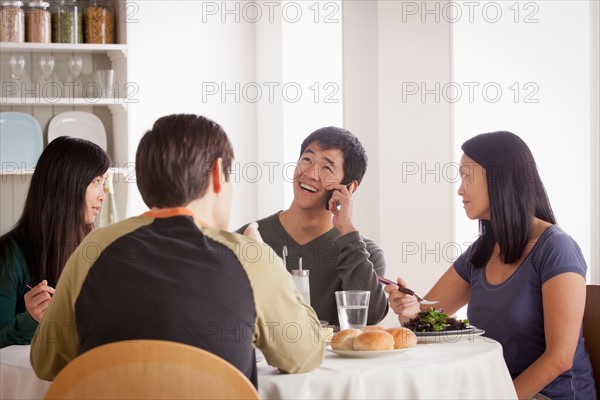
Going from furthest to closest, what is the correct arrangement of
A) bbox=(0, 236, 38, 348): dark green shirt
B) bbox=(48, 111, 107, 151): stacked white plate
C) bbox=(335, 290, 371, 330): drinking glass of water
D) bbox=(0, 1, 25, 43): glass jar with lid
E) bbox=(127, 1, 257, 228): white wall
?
1. bbox=(127, 1, 257, 228): white wall
2. bbox=(48, 111, 107, 151): stacked white plate
3. bbox=(0, 1, 25, 43): glass jar with lid
4. bbox=(0, 236, 38, 348): dark green shirt
5. bbox=(335, 290, 371, 330): drinking glass of water

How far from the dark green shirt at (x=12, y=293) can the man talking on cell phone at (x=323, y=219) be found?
78 cm

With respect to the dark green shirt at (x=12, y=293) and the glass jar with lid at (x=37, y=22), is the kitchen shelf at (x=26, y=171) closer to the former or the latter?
the glass jar with lid at (x=37, y=22)

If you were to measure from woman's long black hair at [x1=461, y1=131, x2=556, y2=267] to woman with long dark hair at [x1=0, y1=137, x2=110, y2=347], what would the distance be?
47.6 inches

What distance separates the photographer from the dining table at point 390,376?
1.69 m

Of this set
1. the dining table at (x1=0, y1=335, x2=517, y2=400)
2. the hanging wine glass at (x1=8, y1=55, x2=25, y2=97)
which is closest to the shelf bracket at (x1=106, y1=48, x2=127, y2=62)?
the hanging wine glass at (x1=8, y1=55, x2=25, y2=97)

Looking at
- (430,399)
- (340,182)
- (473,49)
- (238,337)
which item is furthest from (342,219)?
(473,49)

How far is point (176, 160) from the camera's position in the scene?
158 centimetres

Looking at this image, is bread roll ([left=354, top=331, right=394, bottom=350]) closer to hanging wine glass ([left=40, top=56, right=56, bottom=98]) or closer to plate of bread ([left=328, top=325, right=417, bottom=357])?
plate of bread ([left=328, top=325, right=417, bottom=357])

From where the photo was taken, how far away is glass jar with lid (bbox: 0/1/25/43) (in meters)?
4.07

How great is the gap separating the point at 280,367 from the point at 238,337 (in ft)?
0.63

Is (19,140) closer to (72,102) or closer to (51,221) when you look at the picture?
(72,102)

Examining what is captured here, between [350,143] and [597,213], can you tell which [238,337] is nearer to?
[350,143]

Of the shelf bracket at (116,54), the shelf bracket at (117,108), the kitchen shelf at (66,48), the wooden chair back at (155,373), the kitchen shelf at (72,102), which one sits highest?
the kitchen shelf at (66,48)

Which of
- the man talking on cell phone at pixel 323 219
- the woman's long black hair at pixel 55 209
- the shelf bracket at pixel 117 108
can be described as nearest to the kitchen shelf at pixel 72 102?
the shelf bracket at pixel 117 108
